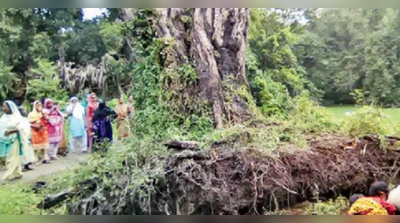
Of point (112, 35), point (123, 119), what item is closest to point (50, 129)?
point (123, 119)

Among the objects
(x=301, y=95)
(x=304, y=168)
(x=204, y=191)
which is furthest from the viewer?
(x=301, y=95)

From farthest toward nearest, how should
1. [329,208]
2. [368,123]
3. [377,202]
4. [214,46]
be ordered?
[214,46] → [368,123] → [329,208] → [377,202]

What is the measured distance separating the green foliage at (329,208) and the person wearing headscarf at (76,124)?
1.25 metres

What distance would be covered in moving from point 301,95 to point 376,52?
468mm

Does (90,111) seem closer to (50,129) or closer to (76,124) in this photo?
(76,124)

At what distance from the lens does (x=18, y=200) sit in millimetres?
2102

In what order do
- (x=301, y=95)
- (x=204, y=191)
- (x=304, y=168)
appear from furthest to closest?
(x=301, y=95) < (x=304, y=168) < (x=204, y=191)

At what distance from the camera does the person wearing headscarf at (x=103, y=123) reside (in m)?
2.20

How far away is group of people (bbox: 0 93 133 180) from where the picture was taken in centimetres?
211

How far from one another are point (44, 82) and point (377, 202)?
5.98 ft

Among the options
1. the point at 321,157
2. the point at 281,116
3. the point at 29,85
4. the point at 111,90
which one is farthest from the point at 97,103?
the point at 321,157

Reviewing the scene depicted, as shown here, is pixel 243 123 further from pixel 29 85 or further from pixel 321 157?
pixel 29 85

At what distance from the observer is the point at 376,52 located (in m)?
2.23

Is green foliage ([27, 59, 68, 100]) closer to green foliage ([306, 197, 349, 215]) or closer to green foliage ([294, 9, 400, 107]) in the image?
green foliage ([294, 9, 400, 107])
